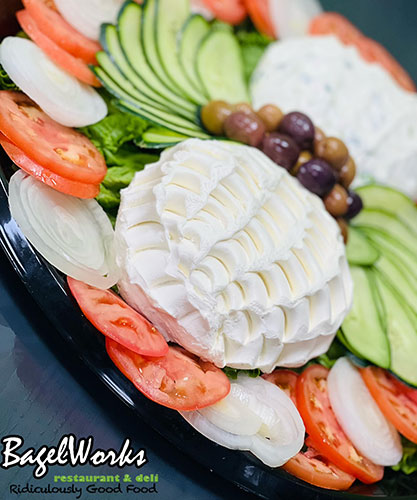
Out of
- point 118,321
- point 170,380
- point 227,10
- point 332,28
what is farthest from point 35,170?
point 332,28

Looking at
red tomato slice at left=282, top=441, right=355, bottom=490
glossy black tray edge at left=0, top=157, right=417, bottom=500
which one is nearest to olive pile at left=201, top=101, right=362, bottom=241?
red tomato slice at left=282, top=441, right=355, bottom=490

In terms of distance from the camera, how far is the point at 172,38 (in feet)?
11.6

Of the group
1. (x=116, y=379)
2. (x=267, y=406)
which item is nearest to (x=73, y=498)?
(x=116, y=379)

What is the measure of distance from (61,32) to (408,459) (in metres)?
2.44

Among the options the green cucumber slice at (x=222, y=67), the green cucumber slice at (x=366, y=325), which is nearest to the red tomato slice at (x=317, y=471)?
the green cucumber slice at (x=366, y=325)

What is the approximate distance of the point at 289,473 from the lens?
234cm

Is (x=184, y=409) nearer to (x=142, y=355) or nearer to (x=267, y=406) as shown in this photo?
(x=142, y=355)

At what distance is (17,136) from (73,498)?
1.28 metres

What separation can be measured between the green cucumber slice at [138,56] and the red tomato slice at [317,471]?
1703 millimetres

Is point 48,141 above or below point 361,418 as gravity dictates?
above

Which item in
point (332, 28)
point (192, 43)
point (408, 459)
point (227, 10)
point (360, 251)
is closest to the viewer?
point (408, 459)

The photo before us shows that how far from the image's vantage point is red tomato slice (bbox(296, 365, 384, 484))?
2.47m

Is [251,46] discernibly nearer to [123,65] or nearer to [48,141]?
[123,65]

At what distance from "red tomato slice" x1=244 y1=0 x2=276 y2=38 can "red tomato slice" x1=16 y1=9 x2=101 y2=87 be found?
68.4 inches
